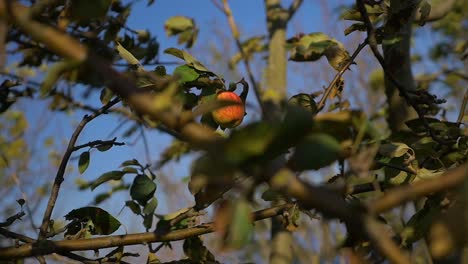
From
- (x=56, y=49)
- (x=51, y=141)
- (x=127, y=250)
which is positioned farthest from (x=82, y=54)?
(x=51, y=141)

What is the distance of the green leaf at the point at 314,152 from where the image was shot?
21 cm

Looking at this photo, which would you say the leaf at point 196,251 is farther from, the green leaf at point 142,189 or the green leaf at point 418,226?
the green leaf at point 418,226

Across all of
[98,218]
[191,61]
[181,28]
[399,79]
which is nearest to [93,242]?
[98,218]

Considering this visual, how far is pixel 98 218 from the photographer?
57 centimetres

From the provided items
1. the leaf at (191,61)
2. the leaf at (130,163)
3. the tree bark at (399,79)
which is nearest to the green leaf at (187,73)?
the leaf at (191,61)

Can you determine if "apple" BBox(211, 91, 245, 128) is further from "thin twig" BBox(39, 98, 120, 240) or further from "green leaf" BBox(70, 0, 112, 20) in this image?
"green leaf" BBox(70, 0, 112, 20)

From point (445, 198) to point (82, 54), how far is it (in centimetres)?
39

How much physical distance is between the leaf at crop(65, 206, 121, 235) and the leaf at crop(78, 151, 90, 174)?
0.06m

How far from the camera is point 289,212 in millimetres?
524

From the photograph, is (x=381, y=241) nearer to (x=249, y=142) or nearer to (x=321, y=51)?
(x=249, y=142)

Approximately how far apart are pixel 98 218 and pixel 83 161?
0.28 ft

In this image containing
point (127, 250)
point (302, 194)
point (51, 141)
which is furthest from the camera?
point (51, 141)

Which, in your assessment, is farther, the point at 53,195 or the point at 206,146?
the point at 53,195

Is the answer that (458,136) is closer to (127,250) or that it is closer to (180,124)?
(127,250)
